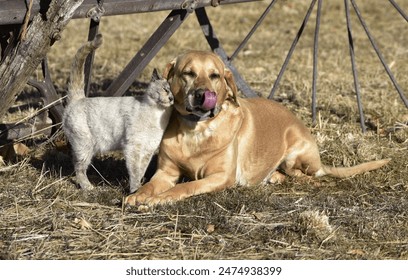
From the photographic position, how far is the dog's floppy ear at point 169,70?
4.98m

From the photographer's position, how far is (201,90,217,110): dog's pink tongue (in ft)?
15.0

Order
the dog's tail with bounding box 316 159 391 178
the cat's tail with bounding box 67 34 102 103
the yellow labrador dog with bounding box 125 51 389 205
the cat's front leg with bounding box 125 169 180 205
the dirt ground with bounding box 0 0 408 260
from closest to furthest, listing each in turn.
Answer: the dirt ground with bounding box 0 0 408 260 < the cat's front leg with bounding box 125 169 180 205 < the yellow labrador dog with bounding box 125 51 389 205 < the cat's tail with bounding box 67 34 102 103 < the dog's tail with bounding box 316 159 391 178

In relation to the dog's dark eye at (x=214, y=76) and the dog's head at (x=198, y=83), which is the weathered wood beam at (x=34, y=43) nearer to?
the dog's head at (x=198, y=83)

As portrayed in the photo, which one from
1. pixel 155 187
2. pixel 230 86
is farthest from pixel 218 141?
pixel 155 187

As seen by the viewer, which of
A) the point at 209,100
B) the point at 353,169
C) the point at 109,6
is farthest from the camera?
the point at 353,169

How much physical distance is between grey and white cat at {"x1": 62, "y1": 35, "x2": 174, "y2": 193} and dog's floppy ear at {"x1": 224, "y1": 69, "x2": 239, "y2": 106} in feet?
1.34

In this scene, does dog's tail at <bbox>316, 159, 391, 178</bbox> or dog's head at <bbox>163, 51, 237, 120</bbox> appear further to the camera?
dog's tail at <bbox>316, 159, 391, 178</bbox>

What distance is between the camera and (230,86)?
504 cm

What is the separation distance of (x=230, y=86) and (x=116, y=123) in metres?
0.78

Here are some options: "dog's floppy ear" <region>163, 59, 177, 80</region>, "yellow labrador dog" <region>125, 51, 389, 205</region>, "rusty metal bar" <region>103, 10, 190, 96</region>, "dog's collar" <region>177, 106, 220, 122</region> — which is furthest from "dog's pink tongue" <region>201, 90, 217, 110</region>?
"rusty metal bar" <region>103, 10, 190, 96</region>

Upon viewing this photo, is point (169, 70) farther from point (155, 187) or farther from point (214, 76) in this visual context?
point (155, 187)

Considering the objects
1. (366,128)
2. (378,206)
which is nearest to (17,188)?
(378,206)

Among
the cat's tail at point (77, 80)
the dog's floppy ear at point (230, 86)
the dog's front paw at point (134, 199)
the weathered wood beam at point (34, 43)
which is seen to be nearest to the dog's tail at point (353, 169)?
the dog's floppy ear at point (230, 86)

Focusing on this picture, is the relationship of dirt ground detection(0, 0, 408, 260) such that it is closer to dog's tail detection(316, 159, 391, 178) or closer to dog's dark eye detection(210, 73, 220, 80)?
dog's tail detection(316, 159, 391, 178)
